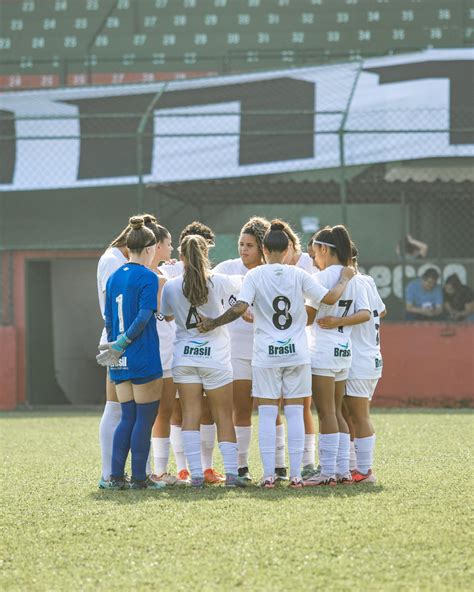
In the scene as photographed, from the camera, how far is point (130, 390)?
6402mm

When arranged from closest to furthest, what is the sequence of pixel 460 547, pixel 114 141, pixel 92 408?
pixel 460 547
pixel 92 408
pixel 114 141

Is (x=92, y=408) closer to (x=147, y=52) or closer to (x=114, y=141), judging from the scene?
(x=114, y=141)

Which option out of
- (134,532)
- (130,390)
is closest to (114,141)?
(130,390)

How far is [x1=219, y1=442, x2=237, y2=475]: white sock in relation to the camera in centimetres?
641

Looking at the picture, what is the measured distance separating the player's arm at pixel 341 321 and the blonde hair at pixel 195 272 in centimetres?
70

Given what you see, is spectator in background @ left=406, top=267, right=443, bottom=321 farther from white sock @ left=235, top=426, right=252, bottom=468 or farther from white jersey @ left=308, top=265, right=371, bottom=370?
white jersey @ left=308, top=265, right=371, bottom=370

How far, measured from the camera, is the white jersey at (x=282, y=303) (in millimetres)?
6266

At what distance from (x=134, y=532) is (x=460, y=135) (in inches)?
407

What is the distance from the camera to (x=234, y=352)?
6.78 m

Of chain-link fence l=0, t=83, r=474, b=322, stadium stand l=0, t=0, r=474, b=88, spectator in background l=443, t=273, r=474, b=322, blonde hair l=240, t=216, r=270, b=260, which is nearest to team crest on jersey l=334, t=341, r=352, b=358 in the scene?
blonde hair l=240, t=216, r=270, b=260

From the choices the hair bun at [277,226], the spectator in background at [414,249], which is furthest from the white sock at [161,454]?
the spectator in background at [414,249]

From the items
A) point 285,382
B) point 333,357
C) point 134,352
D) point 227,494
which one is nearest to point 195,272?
point 134,352

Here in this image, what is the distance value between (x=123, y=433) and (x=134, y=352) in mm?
483

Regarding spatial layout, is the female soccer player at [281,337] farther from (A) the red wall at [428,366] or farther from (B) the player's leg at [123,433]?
(A) the red wall at [428,366]
